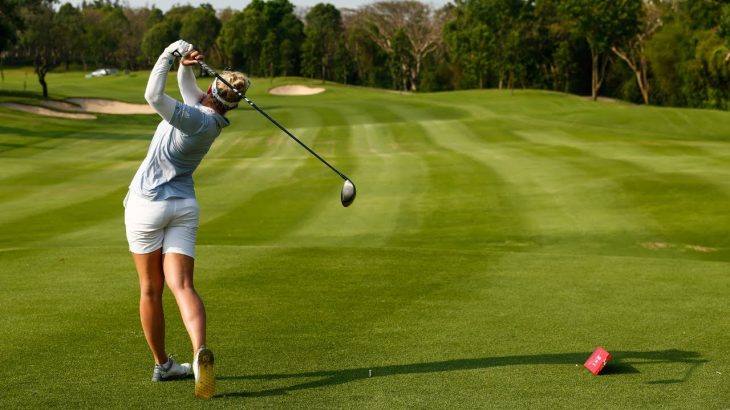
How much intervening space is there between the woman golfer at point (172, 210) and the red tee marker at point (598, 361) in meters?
2.80

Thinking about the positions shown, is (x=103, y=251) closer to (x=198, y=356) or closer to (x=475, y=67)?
(x=198, y=356)

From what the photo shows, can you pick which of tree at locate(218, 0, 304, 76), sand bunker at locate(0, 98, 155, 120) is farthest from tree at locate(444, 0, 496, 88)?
sand bunker at locate(0, 98, 155, 120)

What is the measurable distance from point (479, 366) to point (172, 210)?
8.34 ft

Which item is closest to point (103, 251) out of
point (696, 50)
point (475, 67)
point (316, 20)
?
point (696, 50)

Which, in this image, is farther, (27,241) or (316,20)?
(316,20)

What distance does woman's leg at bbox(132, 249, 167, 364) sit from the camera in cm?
673

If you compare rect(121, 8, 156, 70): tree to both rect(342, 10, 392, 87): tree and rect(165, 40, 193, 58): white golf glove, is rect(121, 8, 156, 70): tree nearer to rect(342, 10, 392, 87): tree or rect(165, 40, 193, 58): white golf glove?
rect(342, 10, 392, 87): tree

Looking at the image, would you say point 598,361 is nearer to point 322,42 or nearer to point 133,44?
point 322,42

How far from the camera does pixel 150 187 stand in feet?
21.7

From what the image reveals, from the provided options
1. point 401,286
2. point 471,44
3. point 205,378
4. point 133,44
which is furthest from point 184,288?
point 133,44

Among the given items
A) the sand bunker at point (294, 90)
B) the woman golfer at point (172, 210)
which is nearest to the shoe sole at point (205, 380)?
the woman golfer at point (172, 210)

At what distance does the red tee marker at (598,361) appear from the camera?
684 centimetres

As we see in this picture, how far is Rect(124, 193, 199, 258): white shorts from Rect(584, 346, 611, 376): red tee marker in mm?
2999

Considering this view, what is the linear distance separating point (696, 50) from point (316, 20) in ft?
228
